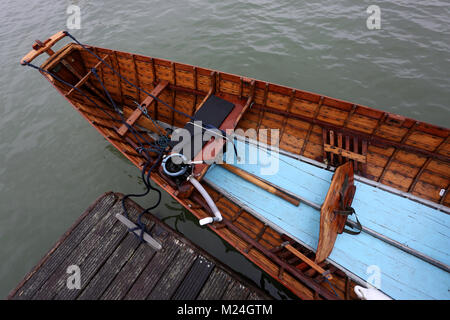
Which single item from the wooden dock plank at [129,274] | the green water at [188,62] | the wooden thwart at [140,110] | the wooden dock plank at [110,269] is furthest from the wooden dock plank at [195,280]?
the wooden thwart at [140,110]

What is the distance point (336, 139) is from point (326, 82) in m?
5.25

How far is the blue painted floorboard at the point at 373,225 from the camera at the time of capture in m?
5.29

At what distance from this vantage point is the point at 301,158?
24.6 ft

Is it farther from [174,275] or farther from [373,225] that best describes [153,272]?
[373,225]

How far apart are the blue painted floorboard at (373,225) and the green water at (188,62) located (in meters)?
2.13

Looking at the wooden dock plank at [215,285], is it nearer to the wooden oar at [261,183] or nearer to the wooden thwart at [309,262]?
the wooden thwart at [309,262]

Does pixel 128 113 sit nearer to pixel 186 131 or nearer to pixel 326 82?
pixel 186 131

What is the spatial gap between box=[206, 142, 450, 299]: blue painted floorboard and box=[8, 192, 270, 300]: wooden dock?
2.18 m

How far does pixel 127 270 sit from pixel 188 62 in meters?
11.4

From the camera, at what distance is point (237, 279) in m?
5.68

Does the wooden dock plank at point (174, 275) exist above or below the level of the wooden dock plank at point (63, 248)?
below
